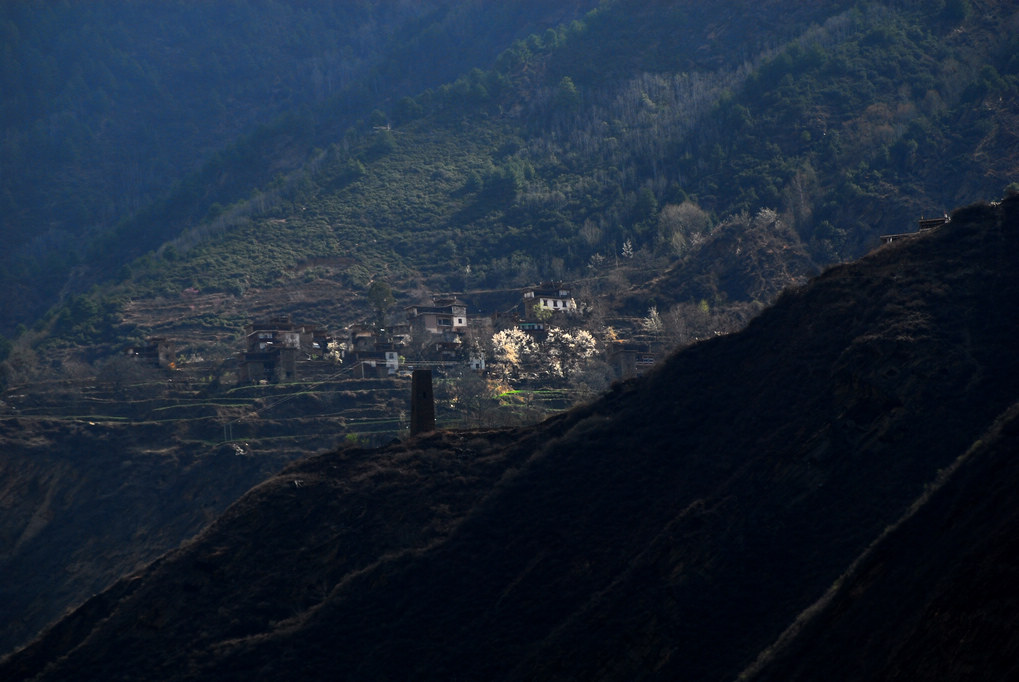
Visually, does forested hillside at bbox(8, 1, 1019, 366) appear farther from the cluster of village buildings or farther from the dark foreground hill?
the dark foreground hill

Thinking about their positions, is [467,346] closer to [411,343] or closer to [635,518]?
[411,343]

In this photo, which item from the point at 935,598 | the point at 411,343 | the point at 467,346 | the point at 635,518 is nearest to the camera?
the point at 935,598

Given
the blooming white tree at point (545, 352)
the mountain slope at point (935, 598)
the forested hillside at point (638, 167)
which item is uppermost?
the forested hillside at point (638, 167)

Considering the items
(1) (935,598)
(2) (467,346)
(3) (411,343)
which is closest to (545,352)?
(2) (467,346)

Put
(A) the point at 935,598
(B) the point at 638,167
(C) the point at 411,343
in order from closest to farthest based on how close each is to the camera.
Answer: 1. (A) the point at 935,598
2. (C) the point at 411,343
3. (B) the point at 638,167

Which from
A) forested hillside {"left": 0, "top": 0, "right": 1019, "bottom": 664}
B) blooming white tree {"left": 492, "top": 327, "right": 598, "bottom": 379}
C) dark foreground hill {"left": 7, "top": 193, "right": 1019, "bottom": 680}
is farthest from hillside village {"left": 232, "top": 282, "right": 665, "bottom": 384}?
dark foreground hill {"left": 7, "top": 193, "right": 1019, "bottom": 680}

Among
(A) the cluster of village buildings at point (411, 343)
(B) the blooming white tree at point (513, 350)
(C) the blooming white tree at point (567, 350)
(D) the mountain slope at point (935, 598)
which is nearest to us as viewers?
(D) the mountain slope at point (935, 598)

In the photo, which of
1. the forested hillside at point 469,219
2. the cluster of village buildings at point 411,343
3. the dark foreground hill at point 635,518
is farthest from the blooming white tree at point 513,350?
the dark foreground hill at point 635,518

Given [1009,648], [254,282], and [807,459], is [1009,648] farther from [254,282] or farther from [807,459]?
[254,282]

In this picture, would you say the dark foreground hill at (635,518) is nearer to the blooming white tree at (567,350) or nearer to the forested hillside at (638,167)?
the blooming white tree at (567,350)

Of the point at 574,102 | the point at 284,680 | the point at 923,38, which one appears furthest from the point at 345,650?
the point at 574,102
